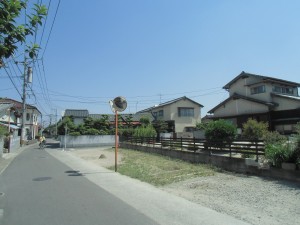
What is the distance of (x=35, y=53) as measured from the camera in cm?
548

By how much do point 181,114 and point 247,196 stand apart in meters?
39.8

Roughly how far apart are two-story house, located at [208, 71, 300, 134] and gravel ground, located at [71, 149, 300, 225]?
70.1 feet

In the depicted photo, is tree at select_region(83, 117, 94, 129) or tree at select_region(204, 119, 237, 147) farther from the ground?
tree at select_region(83, 117, 94, 129)

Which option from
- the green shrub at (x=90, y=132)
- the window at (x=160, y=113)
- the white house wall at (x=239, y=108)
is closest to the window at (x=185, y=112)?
the window at (x=160, y=113)

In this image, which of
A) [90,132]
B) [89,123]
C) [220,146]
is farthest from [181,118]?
[220,146]

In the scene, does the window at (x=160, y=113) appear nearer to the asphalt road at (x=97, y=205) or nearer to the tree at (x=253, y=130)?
the tree at (x=253, y=130)

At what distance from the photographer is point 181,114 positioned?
4781cm

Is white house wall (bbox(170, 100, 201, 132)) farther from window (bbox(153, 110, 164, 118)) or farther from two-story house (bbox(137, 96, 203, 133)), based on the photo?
window (bbox(153, 110, 164, 118))

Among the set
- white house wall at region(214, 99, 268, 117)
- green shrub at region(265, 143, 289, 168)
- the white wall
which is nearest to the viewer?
green shrub at region(265, 143, 289, 168)

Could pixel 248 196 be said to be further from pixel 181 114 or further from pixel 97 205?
pixel 181 114

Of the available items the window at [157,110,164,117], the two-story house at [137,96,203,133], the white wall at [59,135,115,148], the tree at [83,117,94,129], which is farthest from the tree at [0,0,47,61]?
the window at [157,110,164,117]

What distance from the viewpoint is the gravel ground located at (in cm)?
634

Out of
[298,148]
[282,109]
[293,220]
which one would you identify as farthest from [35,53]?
[282,109]

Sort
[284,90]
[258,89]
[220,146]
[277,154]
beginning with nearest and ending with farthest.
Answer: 1. [277,154]
2. [220,146]
3. [258,89]
4. [284,90]
